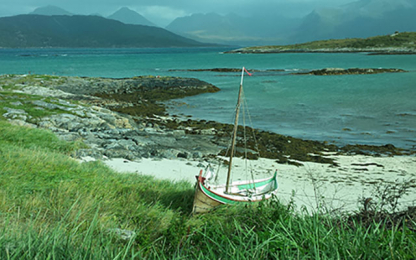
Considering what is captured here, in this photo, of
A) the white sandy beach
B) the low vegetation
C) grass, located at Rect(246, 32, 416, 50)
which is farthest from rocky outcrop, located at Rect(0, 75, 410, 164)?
grass, located at Rect(246, 32, 416, 50)

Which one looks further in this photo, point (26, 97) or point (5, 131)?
point (26, 97)

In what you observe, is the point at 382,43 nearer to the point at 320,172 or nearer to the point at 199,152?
the point at 320,172

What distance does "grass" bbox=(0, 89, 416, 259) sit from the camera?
3.15m

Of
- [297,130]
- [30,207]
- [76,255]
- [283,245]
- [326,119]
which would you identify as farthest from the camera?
[326,119]

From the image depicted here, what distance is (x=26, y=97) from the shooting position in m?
20.9

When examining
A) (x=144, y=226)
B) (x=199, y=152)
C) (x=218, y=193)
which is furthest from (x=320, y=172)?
(x=144, y=226)

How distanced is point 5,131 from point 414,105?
97.1 ft

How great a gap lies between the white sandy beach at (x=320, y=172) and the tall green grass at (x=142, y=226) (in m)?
3.81

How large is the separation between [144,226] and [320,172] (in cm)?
1001

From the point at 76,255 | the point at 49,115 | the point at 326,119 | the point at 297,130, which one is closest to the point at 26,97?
the point at 49,115

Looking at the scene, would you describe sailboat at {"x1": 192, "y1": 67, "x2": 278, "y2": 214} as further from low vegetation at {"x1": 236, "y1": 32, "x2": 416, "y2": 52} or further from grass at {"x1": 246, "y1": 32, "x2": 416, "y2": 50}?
grass at {"x1": 246, "y1": 32, "x2": 416, "y2": 50}

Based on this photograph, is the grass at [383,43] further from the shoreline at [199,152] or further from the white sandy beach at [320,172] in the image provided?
the white sandy beach at [320,172]

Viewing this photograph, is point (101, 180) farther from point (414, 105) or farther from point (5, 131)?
point (414, 105)

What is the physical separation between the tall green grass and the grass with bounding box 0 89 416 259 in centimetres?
A: 1
